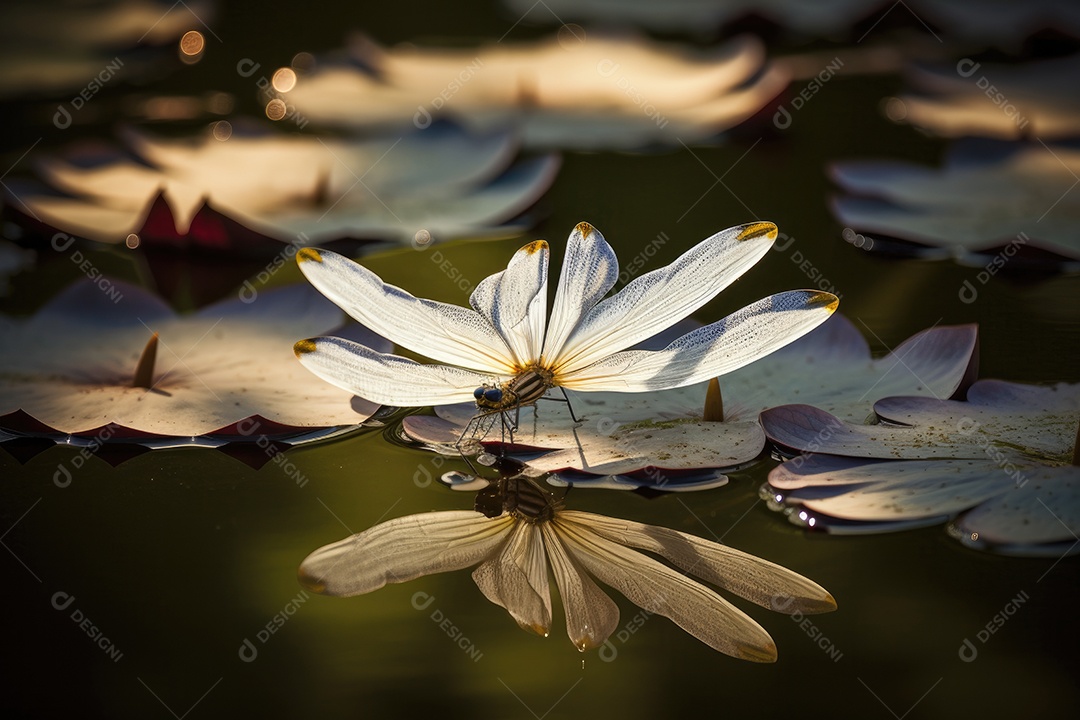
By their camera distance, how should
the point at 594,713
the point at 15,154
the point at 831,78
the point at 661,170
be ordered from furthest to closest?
the point at 831,78 → the point at 15,154 → the point at 661,170 → the point at 594,713

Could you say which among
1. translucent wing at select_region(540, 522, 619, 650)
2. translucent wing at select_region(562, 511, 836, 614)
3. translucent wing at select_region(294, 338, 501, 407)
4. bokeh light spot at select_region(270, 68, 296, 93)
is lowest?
translucent wing at select_region(562, 511, 836, 614)

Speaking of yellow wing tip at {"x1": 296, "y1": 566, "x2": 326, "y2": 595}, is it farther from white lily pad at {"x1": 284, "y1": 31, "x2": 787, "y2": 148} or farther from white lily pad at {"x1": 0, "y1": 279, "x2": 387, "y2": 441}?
white lily pad at {"x1": 284, "y1": 31, "x2": 787, "y2": 148}

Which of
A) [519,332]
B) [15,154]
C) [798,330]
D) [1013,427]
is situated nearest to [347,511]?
[519,332]

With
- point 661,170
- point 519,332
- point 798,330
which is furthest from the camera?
point 661,170

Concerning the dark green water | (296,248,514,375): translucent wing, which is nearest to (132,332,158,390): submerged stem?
the dark green water

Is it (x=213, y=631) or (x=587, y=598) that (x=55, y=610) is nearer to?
(x=213, y=631)

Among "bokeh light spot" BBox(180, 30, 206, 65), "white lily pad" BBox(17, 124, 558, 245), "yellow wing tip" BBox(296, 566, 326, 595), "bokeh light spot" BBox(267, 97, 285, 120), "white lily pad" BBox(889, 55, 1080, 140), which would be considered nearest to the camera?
"yellow wing tip" BBox(296, 566, 326, 595)

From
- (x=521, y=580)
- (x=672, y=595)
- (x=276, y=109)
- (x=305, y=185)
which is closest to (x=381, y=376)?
(x=521, y=580)
